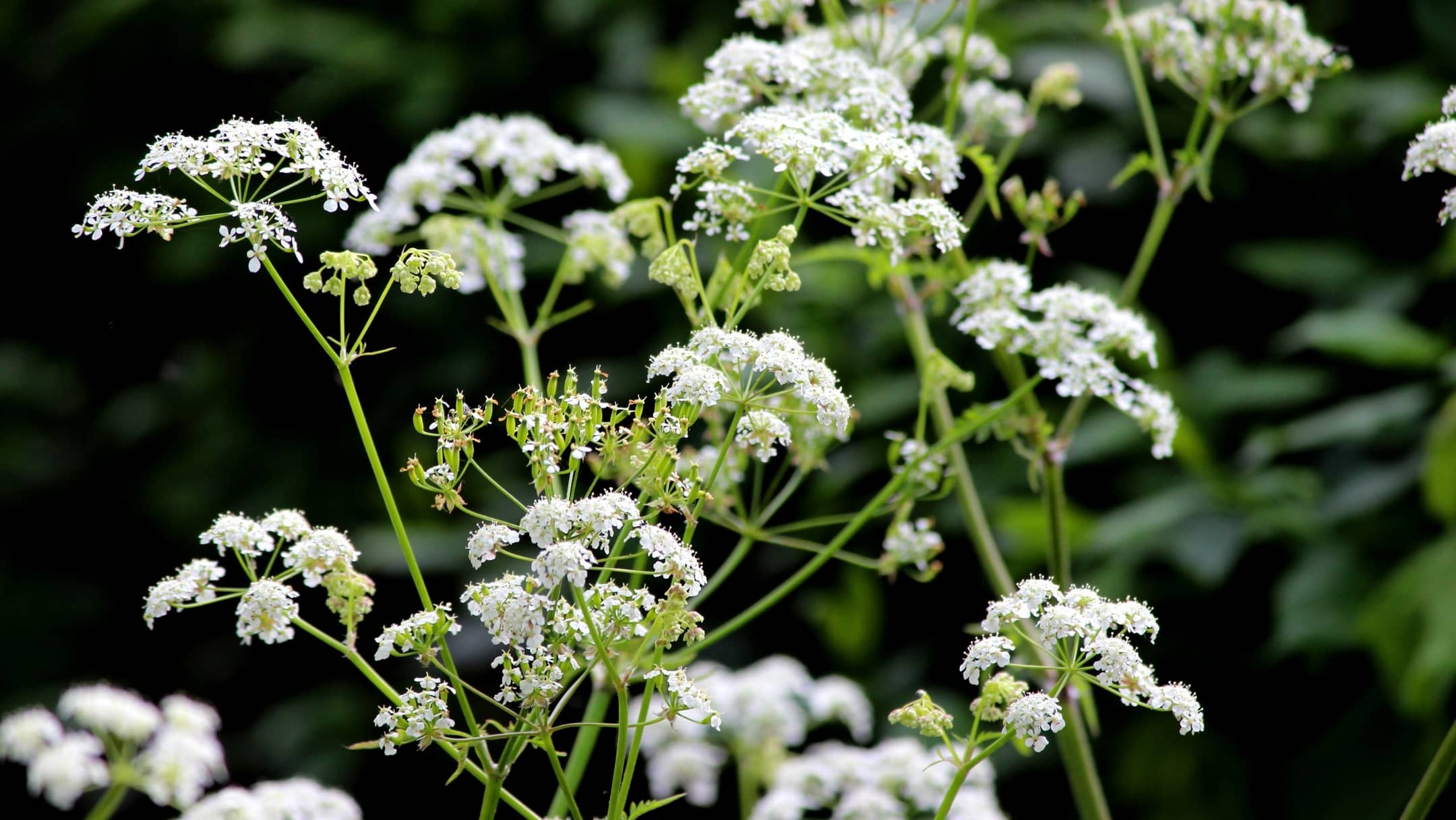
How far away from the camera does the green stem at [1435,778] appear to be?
4.24 ft

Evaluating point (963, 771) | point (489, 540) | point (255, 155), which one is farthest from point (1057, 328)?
point (255, 155)

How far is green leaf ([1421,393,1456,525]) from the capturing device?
3.26 meters

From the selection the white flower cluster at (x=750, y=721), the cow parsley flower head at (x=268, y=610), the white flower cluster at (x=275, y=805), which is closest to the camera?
the white flower cluster at (x=275, y=805)

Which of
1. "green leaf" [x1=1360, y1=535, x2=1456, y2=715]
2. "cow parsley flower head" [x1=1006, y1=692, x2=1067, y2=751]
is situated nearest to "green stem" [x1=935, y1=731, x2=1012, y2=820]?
"cow parsley flower head" [x1=1006, y1=692, x2=1067, y2=751]

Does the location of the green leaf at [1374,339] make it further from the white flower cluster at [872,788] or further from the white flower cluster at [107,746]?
the white flower cluster at [107,746]

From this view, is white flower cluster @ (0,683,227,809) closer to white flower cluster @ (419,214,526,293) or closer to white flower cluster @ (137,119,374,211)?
white flower cluster @ (137,119,374,211)

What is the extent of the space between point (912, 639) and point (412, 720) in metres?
3.62

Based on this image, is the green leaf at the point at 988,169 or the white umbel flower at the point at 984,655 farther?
the green leaf at the point at 988,169

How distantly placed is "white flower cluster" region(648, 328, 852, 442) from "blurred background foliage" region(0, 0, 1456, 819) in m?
2.52

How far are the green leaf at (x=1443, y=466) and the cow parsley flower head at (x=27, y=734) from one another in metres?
3.23

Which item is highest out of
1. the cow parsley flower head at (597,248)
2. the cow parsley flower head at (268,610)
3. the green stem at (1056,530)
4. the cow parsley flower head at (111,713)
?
the cow parsley flower head at (597,248)

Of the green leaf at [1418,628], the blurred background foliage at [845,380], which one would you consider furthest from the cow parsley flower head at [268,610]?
the green leaf at [1418,628]

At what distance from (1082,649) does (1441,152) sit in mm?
627

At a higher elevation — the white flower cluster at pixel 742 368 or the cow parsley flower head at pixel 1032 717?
the white flower cluster at pixel 742 368
